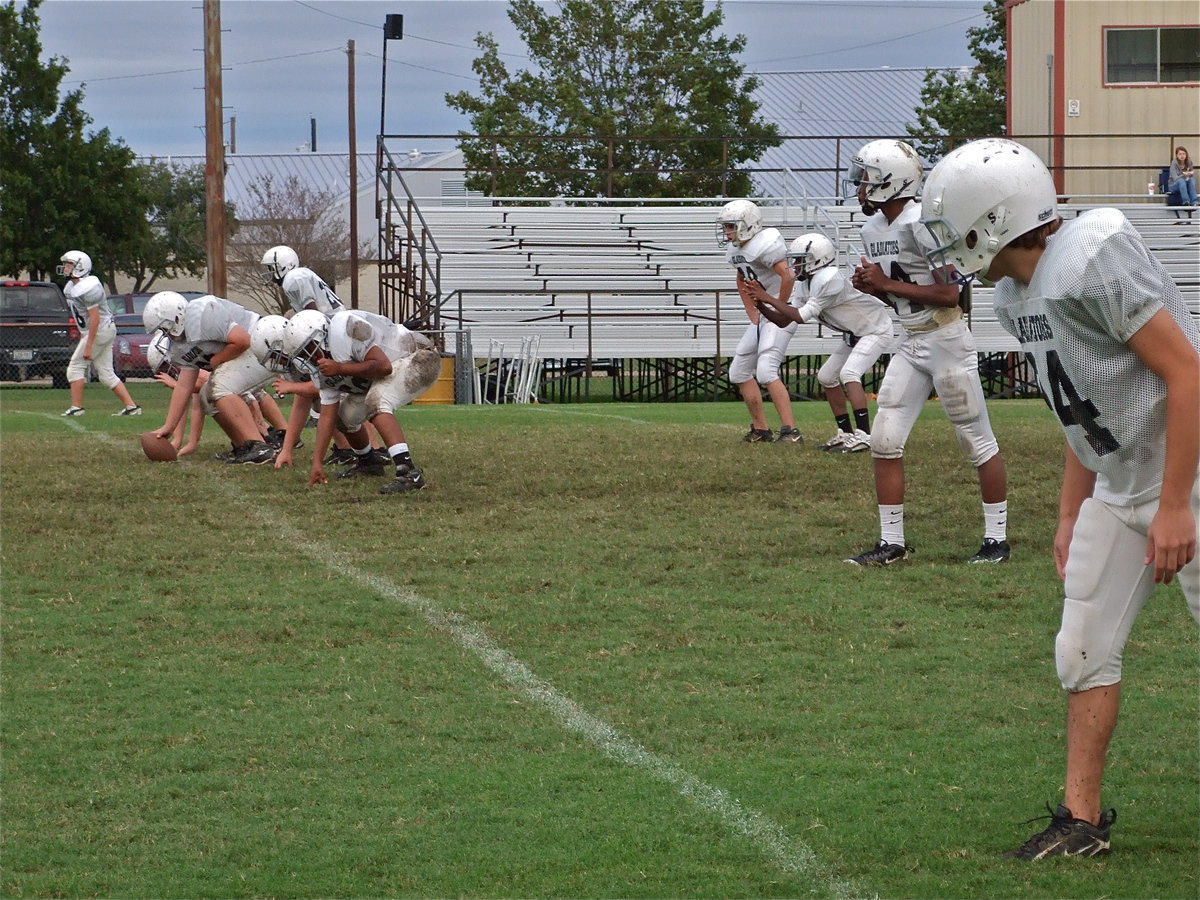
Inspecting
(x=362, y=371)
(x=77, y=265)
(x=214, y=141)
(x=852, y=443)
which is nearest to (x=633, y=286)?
(x=214, y=141)

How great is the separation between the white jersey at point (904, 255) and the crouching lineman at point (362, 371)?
3.73 metres

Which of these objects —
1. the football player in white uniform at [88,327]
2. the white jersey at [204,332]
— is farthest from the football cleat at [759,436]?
the football player in white uniform at [88,327]

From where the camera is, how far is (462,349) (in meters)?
22.7

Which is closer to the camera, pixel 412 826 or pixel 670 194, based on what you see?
pixel 412 826

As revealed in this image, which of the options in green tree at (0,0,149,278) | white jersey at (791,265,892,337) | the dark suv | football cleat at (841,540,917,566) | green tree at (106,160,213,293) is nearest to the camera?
football cleat at (841,540,917,566)

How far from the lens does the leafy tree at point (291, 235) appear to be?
53.8m

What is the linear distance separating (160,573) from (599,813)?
429 centimetres

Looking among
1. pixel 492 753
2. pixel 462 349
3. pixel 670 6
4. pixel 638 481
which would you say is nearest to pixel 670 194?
pixel 670 6

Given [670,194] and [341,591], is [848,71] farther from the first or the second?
[341,591]

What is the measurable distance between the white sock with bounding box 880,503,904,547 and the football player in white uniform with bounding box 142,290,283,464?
20.1 ft

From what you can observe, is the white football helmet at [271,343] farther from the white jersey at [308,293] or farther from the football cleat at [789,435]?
the football cleat at [789,435]

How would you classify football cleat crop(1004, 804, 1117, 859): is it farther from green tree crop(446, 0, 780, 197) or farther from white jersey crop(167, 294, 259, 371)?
green tree crop(446, 0, 780, 197)

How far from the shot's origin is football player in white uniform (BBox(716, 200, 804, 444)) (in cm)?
1348

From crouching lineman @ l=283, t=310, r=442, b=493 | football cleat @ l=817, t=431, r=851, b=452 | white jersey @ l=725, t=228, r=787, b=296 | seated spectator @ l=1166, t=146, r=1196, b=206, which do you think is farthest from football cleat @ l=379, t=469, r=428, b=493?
seated spectator @ l=1166, t=146, r=1196, b=206
